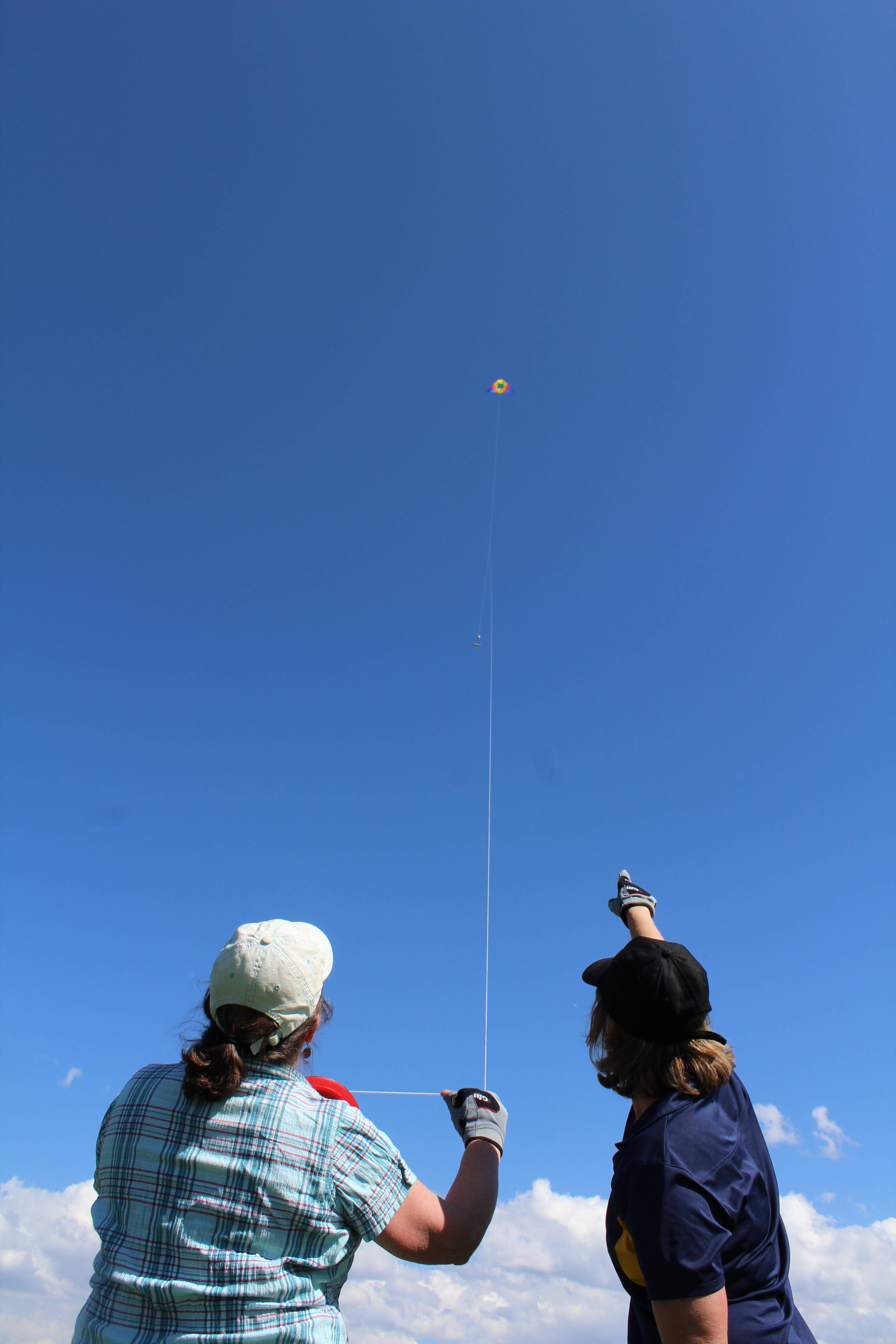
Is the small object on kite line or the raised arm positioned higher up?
the small object on kite line

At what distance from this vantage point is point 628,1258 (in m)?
2.43

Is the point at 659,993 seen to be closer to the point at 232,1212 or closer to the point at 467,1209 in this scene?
the point at 467,1209

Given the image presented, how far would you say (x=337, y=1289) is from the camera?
8.24 feet

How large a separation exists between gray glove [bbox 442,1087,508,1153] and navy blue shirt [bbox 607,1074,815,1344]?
59cm

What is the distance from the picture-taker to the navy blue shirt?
2.18m

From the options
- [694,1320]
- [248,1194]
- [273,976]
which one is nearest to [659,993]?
[694,1320]

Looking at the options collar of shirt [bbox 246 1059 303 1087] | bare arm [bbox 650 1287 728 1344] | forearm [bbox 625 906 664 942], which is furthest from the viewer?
forearm [bbox 625 906 664 942]

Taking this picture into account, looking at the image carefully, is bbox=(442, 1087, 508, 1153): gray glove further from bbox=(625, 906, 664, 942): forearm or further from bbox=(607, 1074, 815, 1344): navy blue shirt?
bbox=(625, 906, 664, 942): forearm

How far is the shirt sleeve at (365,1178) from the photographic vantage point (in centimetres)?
240

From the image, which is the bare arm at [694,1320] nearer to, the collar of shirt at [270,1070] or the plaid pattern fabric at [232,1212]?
the plaid pattern fabric at [232,1212]

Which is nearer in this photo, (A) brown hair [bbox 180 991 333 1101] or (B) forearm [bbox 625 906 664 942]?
(A) brown hair [bbox 180 991 333 1101]

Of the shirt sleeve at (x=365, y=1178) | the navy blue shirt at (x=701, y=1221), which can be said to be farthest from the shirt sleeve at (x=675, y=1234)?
the shirt sleeve at (x=365, y=1178)

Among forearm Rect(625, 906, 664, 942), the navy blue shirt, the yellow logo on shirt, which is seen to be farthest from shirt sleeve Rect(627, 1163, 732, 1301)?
forearm Rect(625, 906, 664, 942)

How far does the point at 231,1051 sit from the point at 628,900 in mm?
2298
